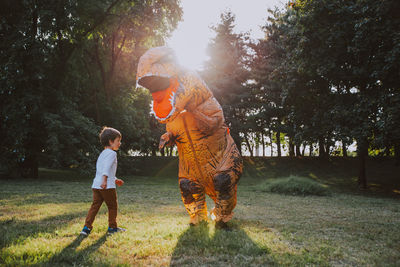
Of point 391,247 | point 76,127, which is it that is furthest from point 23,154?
point 391,247

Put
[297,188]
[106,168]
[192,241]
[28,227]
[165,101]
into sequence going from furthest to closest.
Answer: [297,188] < [28,227] < [106,168] < [165,101] < [192,241]

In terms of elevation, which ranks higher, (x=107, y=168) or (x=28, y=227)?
(x=107, y=168)

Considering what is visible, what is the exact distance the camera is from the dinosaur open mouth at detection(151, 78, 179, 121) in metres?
3.96

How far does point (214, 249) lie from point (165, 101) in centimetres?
204

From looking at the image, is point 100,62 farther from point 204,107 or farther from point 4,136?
point 204,107

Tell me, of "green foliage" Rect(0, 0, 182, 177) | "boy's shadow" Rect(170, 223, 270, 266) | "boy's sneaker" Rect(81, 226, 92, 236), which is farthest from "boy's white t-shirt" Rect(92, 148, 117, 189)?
"green foliage" Rect(0, 0, 182, 177)

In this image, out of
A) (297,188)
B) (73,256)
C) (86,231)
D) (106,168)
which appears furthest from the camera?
(297,188)

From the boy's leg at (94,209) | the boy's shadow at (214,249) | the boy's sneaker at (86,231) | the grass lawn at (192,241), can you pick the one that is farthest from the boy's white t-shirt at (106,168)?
the boy's shadow at (214,249)

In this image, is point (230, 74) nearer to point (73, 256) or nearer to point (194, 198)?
point (194, 198)

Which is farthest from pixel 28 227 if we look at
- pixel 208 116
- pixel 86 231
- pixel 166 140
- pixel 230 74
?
pixel 230 74

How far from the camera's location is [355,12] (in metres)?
11.3

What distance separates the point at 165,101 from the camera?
4.06 metres

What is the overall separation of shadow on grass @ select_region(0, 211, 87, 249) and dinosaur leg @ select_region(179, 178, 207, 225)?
208 cm

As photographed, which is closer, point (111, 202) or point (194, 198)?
point (111, 202)
